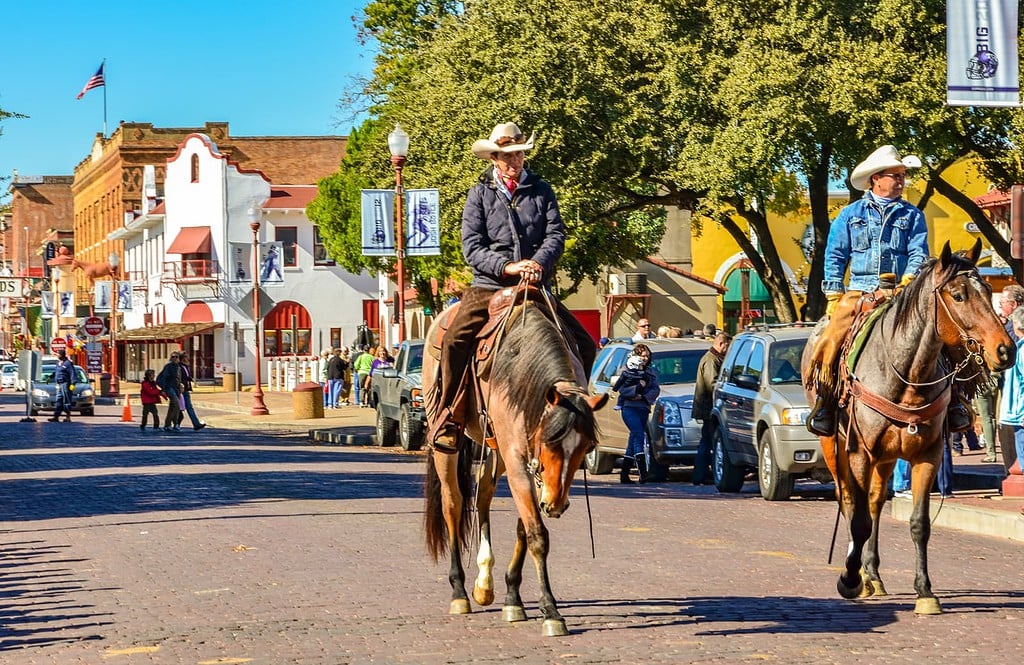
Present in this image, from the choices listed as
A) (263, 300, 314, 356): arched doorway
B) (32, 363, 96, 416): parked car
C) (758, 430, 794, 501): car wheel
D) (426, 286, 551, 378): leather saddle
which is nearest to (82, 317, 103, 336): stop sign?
(32, 363, 96, 416): parked car

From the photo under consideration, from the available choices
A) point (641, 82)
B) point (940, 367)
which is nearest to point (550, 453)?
point (940, 367)

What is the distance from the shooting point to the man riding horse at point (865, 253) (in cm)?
1030

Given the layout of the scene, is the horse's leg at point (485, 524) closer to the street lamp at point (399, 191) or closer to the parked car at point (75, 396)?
the street lamp at point (399, 191)

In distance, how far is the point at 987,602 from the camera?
970 centimetres

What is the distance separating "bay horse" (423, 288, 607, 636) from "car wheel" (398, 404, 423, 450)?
18.0 m

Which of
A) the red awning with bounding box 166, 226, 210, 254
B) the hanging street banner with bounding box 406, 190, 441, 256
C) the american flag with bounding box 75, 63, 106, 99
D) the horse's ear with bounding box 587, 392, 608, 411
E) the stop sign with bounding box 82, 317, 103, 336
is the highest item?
the american flag with bounding box 75, 63, 106, 99

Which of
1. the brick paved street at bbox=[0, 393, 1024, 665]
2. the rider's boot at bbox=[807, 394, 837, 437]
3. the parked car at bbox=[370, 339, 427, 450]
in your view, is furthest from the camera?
the parked car at bbox=[370, 339, 427, 450]

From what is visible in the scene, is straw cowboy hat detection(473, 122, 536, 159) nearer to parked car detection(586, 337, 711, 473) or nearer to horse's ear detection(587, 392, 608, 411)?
horse's ear detection(587, 392, 608, 411)

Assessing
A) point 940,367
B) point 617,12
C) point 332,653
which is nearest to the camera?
point 332,653

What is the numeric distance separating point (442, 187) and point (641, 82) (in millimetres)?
4630

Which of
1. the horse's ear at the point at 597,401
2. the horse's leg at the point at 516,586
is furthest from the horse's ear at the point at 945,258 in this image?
the horse's leg at the point at 516,586

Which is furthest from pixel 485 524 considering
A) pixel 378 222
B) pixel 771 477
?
pixel 378 222

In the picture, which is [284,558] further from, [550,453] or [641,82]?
[641,82]

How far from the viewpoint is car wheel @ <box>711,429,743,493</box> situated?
1936cm
